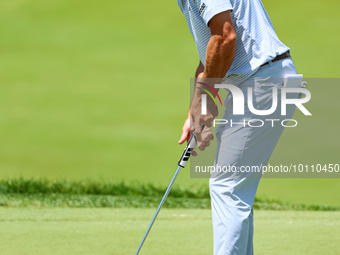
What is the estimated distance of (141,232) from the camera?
2.30 metres

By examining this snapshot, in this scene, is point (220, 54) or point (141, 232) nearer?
point (220, 54)

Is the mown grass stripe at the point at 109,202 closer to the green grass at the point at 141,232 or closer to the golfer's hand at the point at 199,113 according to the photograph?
the green grass at the point at 141,232

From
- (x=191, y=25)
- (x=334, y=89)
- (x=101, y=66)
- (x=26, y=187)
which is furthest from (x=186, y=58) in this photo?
(x=191, y=25)

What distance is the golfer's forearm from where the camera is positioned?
4.27 feet

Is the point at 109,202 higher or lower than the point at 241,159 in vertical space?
lower

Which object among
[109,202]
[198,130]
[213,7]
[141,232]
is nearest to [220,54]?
[213,7]

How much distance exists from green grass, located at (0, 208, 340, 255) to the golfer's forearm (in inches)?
36.9

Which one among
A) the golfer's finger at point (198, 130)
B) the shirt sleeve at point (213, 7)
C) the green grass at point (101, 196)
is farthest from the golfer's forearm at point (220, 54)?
the green grass at point (101, 196)

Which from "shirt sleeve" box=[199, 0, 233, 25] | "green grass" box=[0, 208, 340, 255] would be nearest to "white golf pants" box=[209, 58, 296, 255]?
"shirt sleeve" box=[199, 0, 233, 25]

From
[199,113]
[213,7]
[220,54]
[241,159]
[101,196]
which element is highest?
[213,7]

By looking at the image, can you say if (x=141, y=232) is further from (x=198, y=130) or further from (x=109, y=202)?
(x=198, y=130)

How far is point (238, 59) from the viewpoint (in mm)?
1428

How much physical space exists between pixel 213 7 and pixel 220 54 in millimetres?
129

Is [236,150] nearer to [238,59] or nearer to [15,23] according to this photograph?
[238,59]
